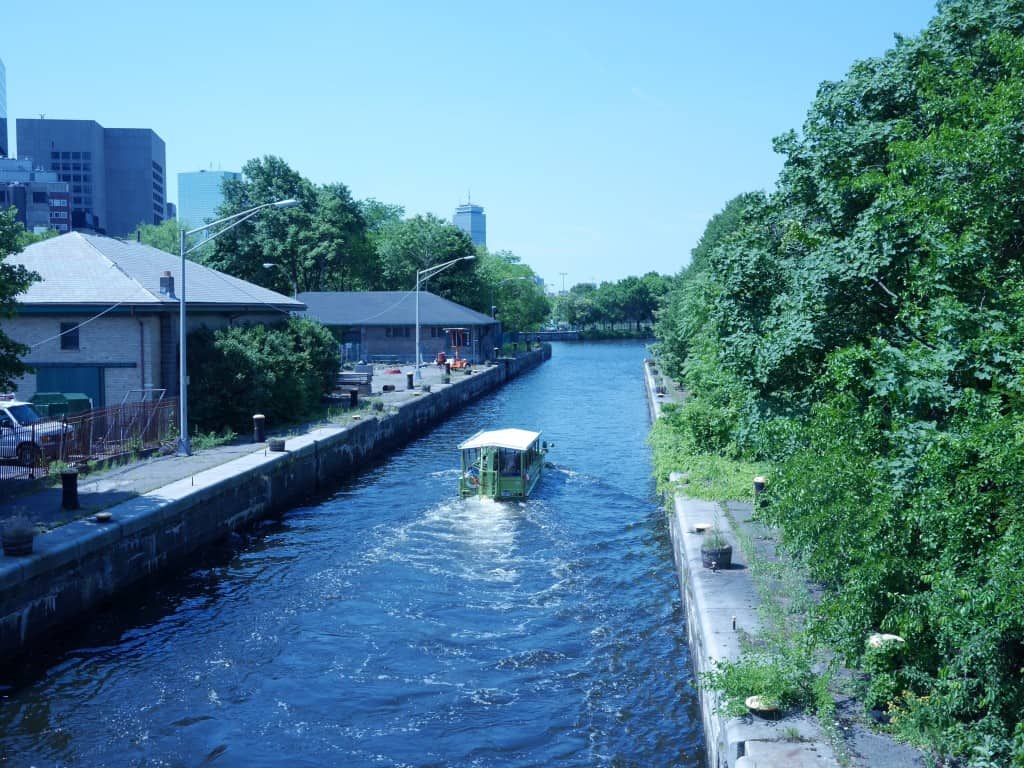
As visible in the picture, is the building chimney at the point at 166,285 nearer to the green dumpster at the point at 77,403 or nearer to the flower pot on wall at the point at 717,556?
the green dumpster at the point at 77,403

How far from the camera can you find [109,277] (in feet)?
110

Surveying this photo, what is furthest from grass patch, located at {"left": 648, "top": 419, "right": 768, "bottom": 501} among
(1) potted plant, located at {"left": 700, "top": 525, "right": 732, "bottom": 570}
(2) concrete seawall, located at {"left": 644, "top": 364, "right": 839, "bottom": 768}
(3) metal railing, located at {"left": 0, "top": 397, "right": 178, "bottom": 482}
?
(3) metal railing, located at {"left": 0, "top": 397, "right": 178, "bottom": 482}

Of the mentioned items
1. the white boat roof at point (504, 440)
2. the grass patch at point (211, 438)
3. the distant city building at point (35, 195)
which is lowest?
the grass patch at point (211, 438)

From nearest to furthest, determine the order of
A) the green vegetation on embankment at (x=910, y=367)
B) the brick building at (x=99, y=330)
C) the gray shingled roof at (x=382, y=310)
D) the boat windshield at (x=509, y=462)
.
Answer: the green vegetation on embankment at (x=910, y=367) → the boat windshield at (x=509, y=462) → the brick building at (x=99, y=330) → the gray shingled roof at (x=382, y=310)

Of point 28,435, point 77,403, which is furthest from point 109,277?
point 28,435

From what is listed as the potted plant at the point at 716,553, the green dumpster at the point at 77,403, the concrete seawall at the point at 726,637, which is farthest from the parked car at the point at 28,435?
the potted plant at the point at 716,553

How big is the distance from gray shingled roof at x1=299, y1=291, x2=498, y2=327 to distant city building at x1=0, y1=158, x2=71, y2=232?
A: 3173 inches

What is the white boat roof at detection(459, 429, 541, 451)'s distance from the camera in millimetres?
29248

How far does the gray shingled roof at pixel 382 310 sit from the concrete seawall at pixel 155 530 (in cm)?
3887

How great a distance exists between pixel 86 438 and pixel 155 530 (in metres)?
7.06

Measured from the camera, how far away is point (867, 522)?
1201cm

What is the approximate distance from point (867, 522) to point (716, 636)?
3.18 meters

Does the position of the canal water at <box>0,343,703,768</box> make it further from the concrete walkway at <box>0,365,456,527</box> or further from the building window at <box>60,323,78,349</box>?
the building window at <box>60,323,78,349</box>

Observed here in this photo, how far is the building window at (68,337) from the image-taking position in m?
31.8
